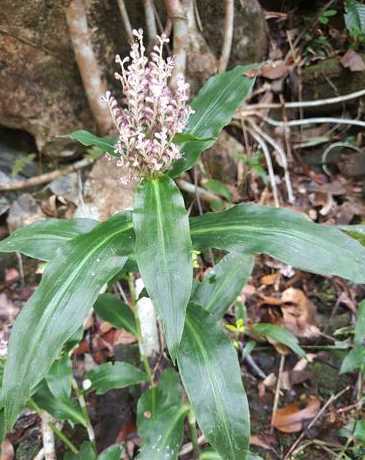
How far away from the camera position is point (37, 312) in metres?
0.90

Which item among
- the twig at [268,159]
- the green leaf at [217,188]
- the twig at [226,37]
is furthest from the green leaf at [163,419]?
the twig at [226,37]

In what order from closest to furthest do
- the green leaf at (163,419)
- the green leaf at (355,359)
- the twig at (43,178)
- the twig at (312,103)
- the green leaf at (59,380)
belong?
the green leaf at (163,419)
the green leaf at (59,380)
the green leaf at (355,359)
the twig at (43,178)
the twig at (312,103)

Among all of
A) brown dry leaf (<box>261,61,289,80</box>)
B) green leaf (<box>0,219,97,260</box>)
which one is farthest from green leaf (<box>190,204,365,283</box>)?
brown dry leaf (<box>261,61,289,80</box>)

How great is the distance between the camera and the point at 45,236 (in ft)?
3.80

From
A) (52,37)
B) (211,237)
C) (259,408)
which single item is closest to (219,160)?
(52,37)

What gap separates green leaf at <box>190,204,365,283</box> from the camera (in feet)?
2.97

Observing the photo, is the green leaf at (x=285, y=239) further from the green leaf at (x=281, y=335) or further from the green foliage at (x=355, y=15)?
the green foliage at (x=355, y=15)

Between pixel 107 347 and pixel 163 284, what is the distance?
1.26m

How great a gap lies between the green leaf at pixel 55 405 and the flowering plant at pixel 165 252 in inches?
10.7

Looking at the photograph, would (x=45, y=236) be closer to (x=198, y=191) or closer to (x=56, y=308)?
(x=56, y=308)

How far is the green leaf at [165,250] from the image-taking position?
32.4 inches

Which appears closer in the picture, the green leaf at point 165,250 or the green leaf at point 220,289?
the green leaf at point 165,250

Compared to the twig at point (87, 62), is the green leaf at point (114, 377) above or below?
below

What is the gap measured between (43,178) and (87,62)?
2.23 ft
